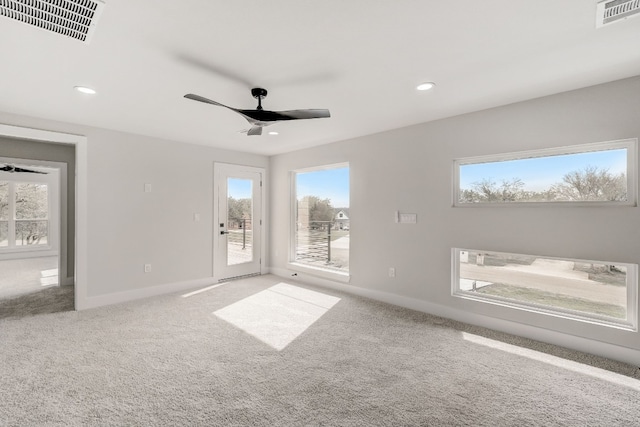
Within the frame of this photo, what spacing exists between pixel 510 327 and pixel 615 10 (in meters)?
2.76

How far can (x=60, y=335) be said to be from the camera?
2.96m

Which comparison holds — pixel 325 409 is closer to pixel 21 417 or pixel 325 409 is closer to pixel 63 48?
pixel 21 417

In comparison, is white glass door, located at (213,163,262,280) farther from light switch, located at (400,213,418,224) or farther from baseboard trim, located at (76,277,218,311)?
light switch, located at (400,213,418,224)

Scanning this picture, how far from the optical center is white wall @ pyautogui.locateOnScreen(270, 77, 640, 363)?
2.53 m

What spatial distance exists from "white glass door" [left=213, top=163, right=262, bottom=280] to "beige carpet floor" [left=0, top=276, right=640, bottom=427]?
5.82 feet

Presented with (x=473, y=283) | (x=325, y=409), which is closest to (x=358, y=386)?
(x=325, y=409)

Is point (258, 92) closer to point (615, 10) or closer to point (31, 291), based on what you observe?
point (615, 10)

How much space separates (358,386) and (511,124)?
2.95m

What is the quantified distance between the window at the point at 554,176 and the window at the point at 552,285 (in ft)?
2.00

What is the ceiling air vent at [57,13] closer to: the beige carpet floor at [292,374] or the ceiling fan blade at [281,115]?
the ceiling fan blade at [281,115]

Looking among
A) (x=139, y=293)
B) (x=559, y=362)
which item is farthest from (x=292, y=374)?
(x=139, y=293)

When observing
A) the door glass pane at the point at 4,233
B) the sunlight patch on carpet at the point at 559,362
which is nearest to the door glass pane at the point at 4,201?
the door glass pane at the point at 4,233

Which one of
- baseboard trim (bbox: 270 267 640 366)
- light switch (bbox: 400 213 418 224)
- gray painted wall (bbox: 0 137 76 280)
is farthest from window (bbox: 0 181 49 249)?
light switch (bbox: 400 213 418 224)

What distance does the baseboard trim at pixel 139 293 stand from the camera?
379cm
